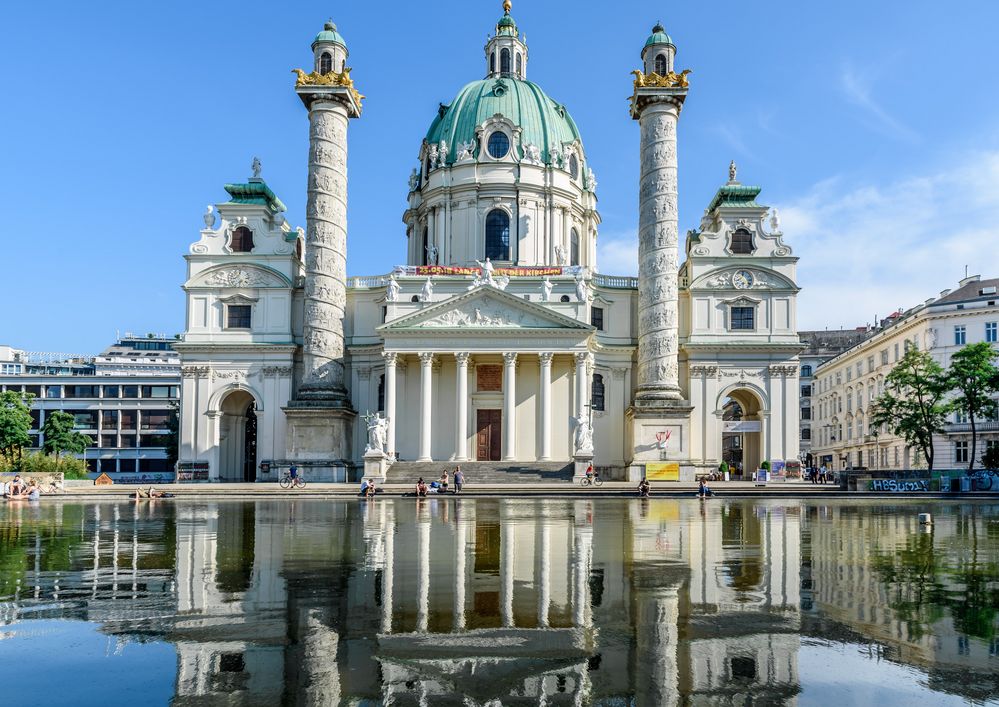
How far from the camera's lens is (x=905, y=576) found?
13055 millimetres

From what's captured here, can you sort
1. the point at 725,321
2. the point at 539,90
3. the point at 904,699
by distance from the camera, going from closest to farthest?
the point at 904,699
the point at 725,321
the point at 539,90

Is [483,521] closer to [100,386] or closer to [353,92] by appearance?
[353,92]

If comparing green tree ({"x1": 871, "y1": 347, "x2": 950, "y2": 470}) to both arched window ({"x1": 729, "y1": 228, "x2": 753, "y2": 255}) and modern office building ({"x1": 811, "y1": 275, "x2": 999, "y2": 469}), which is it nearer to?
modern office building ({"x1": 811, "y1": 275, "x2": 999, "y2": 469})

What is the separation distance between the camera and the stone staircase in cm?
4841

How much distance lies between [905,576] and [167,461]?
106146 millimetres

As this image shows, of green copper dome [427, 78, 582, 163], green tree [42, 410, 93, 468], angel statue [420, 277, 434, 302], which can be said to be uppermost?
green copper dome [427, 78, 582, 163]

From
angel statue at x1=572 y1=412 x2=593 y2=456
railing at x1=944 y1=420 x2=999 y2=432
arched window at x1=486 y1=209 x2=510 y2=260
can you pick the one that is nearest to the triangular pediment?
angel statue at x1=572 y1=412 x2=593 y2=456

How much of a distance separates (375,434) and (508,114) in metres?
30.6

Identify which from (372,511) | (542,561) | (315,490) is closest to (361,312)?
(315,490)

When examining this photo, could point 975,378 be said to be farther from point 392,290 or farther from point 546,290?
point 392,290

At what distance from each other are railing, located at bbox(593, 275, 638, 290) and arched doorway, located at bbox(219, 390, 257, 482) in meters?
25.8

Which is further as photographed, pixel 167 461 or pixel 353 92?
pixel 167 461

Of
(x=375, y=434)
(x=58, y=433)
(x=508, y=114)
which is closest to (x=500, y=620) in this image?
(x=375, y=434)

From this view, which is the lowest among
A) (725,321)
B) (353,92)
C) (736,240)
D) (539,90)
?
(725,321)
